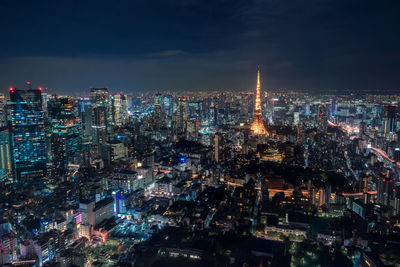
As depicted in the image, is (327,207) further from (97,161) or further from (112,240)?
(97,161)

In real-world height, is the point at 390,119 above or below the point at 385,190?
above

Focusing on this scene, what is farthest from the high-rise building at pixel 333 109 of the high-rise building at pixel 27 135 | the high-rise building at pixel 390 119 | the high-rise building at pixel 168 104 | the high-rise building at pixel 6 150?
the high-rise building at pixel 6 150

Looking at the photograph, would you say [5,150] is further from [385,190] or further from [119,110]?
[385,190]

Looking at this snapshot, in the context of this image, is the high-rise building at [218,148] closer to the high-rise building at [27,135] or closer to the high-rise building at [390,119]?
the high-rise building at [27,135]

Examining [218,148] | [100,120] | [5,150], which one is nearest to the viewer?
[5,150]

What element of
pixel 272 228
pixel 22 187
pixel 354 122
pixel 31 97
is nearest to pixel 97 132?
pixel 31 97

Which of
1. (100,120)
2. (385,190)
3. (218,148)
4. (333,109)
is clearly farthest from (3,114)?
(333,109)

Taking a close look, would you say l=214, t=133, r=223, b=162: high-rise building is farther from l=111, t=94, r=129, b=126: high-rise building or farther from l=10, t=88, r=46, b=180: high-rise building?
l=111, t=94, r=129, b=126: high-rise building

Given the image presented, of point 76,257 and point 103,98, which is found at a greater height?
point 103,98
